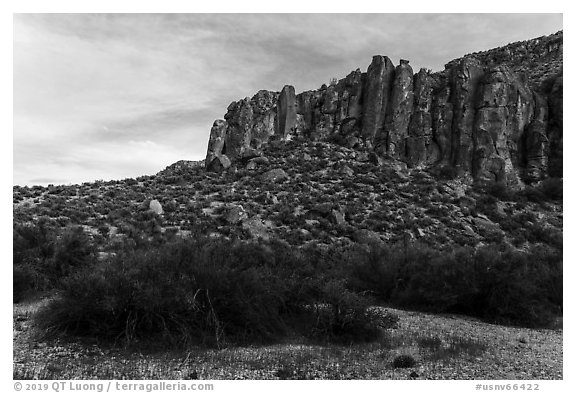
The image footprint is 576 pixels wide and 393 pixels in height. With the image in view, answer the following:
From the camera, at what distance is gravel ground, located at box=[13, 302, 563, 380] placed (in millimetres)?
7121

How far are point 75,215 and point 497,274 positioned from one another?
24.8 m

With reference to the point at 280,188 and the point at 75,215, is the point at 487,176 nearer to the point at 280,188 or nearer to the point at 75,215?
the point at 280,188

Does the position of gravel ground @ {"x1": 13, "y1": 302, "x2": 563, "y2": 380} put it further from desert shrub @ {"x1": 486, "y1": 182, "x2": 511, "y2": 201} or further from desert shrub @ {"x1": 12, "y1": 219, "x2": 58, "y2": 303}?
desert shrub @ {"x1": 486, "y1": 182, "x2": 511, "y2": 201}

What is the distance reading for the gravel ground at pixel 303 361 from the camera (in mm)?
7121

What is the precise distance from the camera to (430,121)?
43.1 m

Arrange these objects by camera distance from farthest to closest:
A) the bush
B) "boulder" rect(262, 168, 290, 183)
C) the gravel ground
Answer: the bush, "boulder" rect(262, 168, 290, 183), the gravel ground

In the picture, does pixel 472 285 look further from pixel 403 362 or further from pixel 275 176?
pixel 275 176

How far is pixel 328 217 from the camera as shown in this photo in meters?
29.1

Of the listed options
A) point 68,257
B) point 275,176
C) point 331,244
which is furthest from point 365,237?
point 68,257

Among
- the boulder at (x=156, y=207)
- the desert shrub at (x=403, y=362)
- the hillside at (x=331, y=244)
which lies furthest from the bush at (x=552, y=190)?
the desert shrub at (x=403, y=362)

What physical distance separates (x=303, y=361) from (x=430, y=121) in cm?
3983

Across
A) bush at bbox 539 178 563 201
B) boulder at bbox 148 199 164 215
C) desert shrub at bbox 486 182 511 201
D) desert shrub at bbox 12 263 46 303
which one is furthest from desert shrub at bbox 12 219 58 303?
bush at bbox 539 178 563 201

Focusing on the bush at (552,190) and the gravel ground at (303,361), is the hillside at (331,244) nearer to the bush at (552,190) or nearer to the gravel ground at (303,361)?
the gravel ground at (303,361)

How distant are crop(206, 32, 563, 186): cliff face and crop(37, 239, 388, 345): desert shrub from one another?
29789 millimetres
